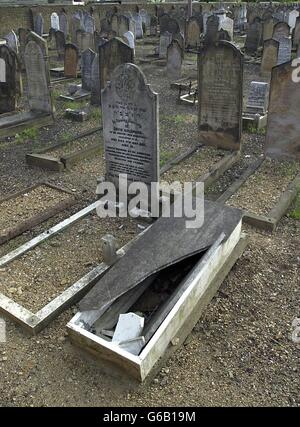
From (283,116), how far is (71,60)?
858cm

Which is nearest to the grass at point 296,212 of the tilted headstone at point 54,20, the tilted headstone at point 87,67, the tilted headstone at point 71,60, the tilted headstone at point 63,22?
the tilted headstone at point 87,67

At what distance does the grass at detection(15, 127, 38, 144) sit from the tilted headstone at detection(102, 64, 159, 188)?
352cm

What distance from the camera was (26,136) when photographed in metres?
8.83

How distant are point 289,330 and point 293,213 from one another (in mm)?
2316

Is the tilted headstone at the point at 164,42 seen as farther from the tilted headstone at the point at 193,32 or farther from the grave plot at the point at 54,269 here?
the grave plot at the point at 54,269

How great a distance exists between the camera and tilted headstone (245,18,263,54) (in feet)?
57.1

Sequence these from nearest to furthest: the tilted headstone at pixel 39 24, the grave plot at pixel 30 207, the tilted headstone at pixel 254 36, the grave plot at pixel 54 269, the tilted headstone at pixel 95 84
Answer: the grave plot at pixel 54 269 → the grave plot at pixel 30 207 → the tilted headstone at pixel 95 84 → the tilted headstone at pixel 254 36 → the tilted headstone at pixel 39 24

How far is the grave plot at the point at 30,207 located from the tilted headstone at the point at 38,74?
3.67 metres

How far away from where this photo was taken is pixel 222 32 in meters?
14.8

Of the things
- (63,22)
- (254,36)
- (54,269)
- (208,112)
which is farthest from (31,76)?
(63,22)

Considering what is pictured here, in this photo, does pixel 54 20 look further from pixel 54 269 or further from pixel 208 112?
pixel 54 269

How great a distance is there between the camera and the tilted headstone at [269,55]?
42.5ft
